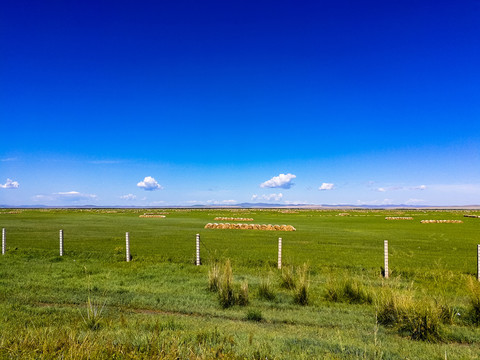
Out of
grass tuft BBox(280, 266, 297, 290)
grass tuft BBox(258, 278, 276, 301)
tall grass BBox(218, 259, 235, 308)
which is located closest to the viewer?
tall grass BBox(218, 259, 235, 308)

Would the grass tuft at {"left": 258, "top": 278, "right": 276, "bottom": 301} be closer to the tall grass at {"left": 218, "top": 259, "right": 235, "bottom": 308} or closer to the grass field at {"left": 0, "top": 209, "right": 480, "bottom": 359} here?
the grass field at {"left": 0, "top": 209, "right": 480, "bottom": 359}

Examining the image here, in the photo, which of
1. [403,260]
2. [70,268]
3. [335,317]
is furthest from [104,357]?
[403,260]

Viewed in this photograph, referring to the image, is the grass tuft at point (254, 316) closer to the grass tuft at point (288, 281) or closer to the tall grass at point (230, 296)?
the tall grass at point (230, 296)

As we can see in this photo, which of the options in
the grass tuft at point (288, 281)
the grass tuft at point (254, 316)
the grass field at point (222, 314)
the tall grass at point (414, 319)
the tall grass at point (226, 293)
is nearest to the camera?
the grass field at point (222, 314)

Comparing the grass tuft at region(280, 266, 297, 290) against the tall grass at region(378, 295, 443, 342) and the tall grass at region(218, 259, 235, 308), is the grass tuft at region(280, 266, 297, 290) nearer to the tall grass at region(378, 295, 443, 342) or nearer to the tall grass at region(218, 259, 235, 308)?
the tall grass at region(218, 259, 235, 308)

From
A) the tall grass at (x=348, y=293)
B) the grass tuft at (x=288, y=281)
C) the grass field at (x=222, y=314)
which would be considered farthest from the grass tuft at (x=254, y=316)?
the grass tuft at (x=288, y=281)

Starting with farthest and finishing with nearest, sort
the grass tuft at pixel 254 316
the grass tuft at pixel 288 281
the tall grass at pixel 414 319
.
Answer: the grass tuft at pixel 288 281, the grass tuft at pixel 254 316, the tall grass at pixel 414 319

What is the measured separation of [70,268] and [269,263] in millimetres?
9058

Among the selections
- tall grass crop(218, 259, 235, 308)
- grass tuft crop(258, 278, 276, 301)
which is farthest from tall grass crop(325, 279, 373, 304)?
tall grass crop(218, 259, 235, 308)

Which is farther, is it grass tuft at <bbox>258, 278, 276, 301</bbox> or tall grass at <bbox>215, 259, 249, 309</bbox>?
grass tuft at <bbox>258, 278, 276, 301</bbox>

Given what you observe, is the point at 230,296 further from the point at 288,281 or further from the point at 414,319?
the point at 414,319

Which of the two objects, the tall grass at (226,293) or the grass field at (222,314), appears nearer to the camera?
the grass field at (222,314)

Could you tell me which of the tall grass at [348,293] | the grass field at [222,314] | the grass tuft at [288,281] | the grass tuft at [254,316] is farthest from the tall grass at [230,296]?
the tall grass at [348,293]

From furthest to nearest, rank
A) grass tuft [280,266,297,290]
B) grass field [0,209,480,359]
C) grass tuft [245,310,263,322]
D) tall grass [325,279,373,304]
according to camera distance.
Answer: grass tuft [280,266,297,290], tall grass [325,279,373,304], grass tuft [245,310,263,322], grass field [0,209,480,359]
